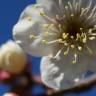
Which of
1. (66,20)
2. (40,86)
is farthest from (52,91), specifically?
(66,20)

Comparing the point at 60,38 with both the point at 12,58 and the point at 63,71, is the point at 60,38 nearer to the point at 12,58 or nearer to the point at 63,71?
the point at 63,71

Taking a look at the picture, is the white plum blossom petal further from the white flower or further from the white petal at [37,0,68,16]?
the white petal at [37,0,68,16]

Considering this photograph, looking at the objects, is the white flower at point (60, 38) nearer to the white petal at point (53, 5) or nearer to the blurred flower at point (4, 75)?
the white petal at point (53, 5)

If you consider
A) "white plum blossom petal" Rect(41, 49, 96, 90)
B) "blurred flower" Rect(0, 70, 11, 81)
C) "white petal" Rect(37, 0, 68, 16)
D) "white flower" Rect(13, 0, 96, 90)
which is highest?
"blurred flower" Rect(0, 70, 11, 81)

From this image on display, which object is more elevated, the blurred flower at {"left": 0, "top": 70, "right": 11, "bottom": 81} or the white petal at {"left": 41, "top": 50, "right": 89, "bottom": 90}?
the blurred flower at {"left": 0, "top": 70, "right": 11, "bottom": 81}

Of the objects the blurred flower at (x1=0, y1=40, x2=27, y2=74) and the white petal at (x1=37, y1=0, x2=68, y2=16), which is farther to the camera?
the blurred flower at (x1=0, y1=40, x2=27, y2=74)

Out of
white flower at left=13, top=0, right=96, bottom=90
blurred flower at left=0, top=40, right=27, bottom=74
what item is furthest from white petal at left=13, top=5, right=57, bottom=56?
blurred flower at left=0, top=40, right=27, bottom=74

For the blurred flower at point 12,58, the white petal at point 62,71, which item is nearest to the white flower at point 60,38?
the white petal at point 62,71

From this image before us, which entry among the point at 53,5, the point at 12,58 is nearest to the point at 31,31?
the point at 53,5
